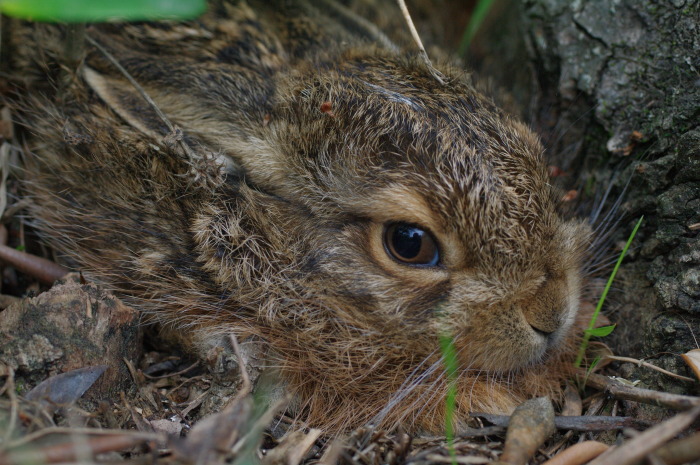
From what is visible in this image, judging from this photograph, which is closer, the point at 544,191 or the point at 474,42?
the point at 544,191

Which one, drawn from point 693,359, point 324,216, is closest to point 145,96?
point 324,216

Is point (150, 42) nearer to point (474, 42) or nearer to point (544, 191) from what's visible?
point (544, 191)

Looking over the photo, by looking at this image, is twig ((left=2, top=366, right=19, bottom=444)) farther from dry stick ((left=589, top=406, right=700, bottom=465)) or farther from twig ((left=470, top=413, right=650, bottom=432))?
dry stick ((left=589, top=406, right=700, bottom=465))

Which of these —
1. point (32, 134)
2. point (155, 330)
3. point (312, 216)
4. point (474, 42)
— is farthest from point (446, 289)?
point (474, 42)

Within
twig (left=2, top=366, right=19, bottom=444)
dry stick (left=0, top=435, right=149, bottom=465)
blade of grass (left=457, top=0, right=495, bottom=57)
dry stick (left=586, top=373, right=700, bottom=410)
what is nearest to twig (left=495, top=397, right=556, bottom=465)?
dry stick (left=586, top=373, right=700, bottom=410)

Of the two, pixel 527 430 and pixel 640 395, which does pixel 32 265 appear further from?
pixel 640 395

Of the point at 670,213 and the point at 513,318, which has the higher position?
the point at 670,213

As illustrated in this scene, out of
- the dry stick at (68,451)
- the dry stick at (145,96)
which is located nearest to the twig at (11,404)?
the dry stick at (68,451)

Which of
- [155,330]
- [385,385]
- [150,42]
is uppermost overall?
[150,42]
